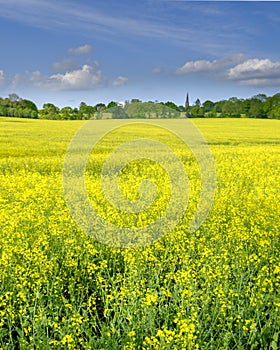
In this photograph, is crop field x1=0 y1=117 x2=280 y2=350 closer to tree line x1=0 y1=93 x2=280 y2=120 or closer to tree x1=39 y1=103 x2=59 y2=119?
tree line x1=0 y1=93 x2=280 y2=120

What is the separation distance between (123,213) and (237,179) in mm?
5337

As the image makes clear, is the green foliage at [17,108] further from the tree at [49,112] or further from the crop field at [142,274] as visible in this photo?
the crop field at [142,274]

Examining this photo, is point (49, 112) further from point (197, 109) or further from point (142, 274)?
point (142, 274)

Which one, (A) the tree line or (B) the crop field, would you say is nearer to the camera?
(B) the crop field

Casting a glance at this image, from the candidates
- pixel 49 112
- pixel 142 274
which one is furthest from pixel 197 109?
pixel 142 274

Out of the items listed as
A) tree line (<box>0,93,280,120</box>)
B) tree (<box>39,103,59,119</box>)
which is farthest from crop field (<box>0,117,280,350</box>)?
tree (<box>39,103,59,119</box>)

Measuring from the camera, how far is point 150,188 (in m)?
9.80

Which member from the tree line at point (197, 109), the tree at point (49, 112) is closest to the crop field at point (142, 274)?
the tree line at point (197, 109)

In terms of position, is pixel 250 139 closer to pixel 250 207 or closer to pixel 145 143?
pixel 145 143

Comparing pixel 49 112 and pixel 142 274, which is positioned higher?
pixel 49 112

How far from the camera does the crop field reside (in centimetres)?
395

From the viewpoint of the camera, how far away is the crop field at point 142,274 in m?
3.95

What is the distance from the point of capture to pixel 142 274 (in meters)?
5.22

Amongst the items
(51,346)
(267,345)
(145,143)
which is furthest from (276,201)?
(145,143)
